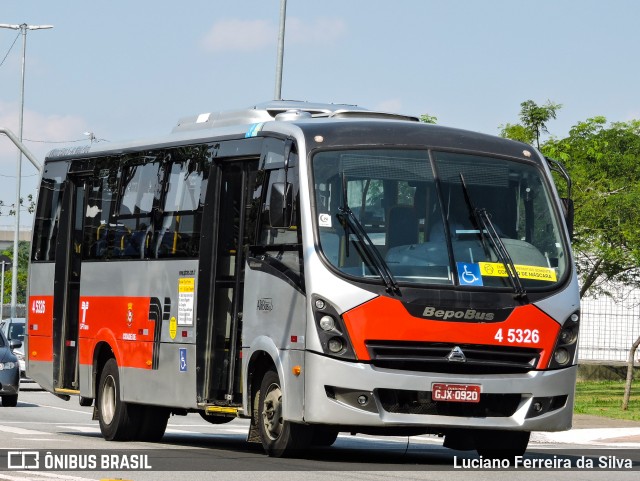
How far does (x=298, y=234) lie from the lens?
558 inches

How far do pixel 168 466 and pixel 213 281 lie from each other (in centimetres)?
273

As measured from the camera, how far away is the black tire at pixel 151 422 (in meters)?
17.9

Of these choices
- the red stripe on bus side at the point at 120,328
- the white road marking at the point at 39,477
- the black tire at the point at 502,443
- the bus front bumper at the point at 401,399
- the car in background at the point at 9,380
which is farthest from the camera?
the car in background at the point at 9,380

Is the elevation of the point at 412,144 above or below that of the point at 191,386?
above

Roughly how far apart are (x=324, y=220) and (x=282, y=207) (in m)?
0.43

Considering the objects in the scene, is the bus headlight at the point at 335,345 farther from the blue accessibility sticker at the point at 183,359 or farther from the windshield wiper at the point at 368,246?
the blue accessibility sticker at the point at 183,359

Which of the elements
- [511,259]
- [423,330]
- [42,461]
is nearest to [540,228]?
[511,259]

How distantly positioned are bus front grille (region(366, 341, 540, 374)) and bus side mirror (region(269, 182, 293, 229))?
144 cm

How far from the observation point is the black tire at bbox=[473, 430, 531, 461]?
15211mm

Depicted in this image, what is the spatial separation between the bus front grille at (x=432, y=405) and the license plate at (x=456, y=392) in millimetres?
62

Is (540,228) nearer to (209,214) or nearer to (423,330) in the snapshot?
(423,330)

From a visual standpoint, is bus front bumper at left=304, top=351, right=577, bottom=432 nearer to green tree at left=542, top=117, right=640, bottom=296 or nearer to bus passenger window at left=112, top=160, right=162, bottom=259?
bus passenger window at left=112, top=160, right=162, bottom=259

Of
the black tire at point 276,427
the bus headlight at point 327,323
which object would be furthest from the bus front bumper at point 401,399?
the black tire at point 276,427

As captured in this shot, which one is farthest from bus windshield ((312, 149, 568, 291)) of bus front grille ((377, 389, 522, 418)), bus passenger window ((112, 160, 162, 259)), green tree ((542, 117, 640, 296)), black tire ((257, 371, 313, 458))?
green tree ((542, 117, 640, 296))
